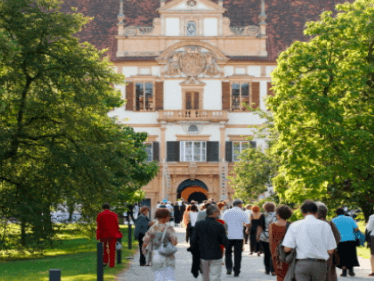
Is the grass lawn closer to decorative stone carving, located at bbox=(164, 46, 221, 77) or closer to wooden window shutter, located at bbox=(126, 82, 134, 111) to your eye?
wooden window shutter, located at bbox=(126, 82, 134, 111)

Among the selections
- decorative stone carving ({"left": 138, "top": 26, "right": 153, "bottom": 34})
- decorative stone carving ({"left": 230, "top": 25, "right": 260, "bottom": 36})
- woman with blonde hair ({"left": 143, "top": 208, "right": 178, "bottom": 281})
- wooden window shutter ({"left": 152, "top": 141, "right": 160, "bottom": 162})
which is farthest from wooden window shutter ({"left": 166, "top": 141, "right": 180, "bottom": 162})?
woman with blonde hair ({"left": 143, "top": 208, "right": 178, "bottom": 281})

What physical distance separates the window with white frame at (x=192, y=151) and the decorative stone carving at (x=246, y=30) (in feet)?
25.4

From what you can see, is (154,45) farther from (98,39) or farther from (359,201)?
(359,201)

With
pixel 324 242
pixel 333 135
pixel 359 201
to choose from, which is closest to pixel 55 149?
pixel 333 135

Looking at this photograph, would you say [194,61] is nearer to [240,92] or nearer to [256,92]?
[240,92]

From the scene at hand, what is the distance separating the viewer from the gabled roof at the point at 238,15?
5406 cm

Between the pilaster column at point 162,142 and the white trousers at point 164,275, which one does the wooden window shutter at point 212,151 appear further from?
the white trousers at point 164,275

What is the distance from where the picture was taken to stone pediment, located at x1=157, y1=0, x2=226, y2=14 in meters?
50.4

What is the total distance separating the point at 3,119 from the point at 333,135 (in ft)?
37.9

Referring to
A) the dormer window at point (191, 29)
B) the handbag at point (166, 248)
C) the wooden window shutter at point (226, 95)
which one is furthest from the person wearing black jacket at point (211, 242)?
the dormer window at point (191, 29)

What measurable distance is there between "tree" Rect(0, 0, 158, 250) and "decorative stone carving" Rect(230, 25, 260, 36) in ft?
85.5

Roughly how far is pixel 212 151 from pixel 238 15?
1077cm

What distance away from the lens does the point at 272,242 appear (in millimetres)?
13320

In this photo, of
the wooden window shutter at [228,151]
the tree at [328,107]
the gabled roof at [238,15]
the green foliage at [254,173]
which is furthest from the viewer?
the gabled roof at [238,15]
